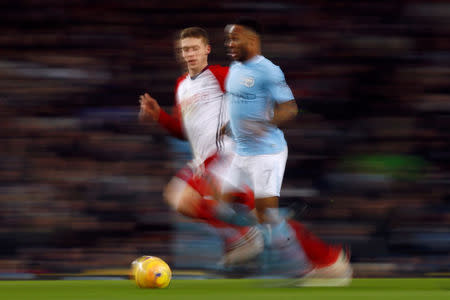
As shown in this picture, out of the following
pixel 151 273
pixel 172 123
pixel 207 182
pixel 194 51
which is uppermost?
pixel 194 51

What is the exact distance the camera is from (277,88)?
4973 mm

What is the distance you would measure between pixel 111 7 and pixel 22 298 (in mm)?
3346

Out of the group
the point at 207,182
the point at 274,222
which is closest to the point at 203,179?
the point at 207,182

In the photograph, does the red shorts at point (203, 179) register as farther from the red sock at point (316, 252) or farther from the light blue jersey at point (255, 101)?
the red sock at point (316, 252)

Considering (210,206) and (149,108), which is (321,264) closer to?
(210,206)

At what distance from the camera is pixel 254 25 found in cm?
512

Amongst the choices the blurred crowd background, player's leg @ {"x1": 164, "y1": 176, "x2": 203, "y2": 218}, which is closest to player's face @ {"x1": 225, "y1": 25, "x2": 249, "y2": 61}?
player's leg @ {"x1": 164, "y1": 176, "x2": 203, "y2": 218}

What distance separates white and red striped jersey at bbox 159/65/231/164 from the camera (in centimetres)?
570

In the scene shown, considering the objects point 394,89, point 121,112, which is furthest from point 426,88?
point 121,112

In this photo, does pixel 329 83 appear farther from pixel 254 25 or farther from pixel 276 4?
pixel 254 25

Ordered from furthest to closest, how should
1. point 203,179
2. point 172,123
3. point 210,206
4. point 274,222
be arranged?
point 172,123
point 203,179
point 210,206
point 274,222

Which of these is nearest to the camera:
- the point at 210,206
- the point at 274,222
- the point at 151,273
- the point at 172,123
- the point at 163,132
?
the point at 151,273

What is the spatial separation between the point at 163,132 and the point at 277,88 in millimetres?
2376

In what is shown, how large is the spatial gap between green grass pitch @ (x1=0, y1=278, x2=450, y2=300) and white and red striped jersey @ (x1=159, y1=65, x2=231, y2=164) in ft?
2.89
